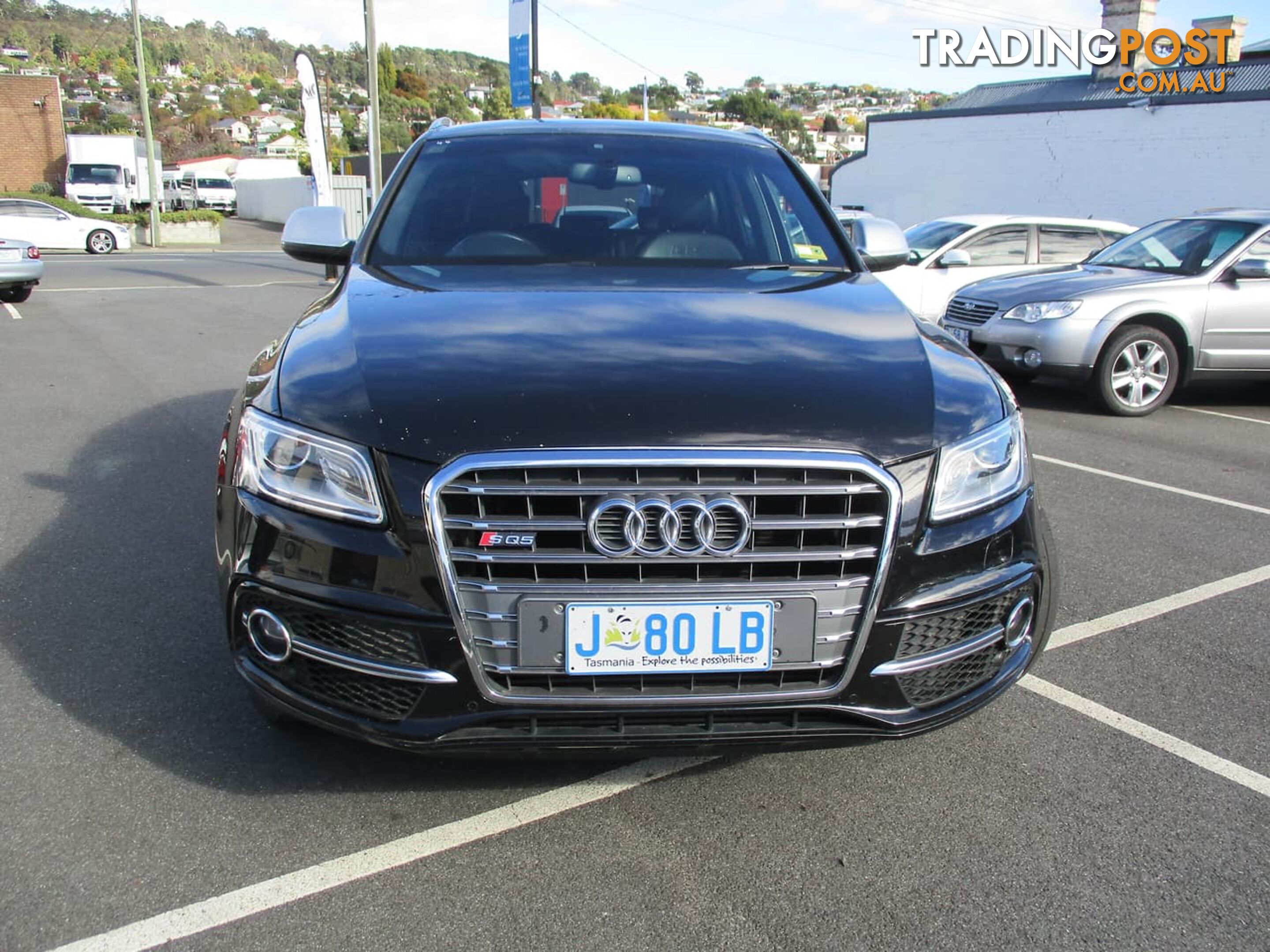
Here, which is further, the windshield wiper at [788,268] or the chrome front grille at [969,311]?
the chrome front grille at [969,311]

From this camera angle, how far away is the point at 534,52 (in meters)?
23.0

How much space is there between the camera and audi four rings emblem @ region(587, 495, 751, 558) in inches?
88.9

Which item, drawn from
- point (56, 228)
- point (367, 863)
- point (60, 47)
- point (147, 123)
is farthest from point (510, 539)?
point (60, 47)

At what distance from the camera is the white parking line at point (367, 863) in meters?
2.23

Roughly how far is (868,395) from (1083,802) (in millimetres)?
1210

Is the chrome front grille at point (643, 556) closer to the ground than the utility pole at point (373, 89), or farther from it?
closer to the ground

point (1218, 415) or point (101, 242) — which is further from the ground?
point (101, 242)

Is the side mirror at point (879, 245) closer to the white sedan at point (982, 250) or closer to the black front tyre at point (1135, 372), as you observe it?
the black front tyre at point (1135, 372)

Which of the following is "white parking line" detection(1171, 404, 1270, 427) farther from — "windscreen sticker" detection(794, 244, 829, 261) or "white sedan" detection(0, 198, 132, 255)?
"white sedan" detection(0, 198, 132, 255)

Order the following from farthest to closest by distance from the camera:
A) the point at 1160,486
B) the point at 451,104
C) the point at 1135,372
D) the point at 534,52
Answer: the point at 451,104 < the point at 534,52 < the point at 1135,372 < the point at 1160,486

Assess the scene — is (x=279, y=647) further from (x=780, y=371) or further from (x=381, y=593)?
(x=780, y=371)

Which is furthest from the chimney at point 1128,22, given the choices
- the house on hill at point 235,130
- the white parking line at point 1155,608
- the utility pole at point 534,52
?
the house on hill at point 235,130

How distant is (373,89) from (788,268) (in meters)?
22.1

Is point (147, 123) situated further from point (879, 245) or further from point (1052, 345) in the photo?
point (879, 245)
